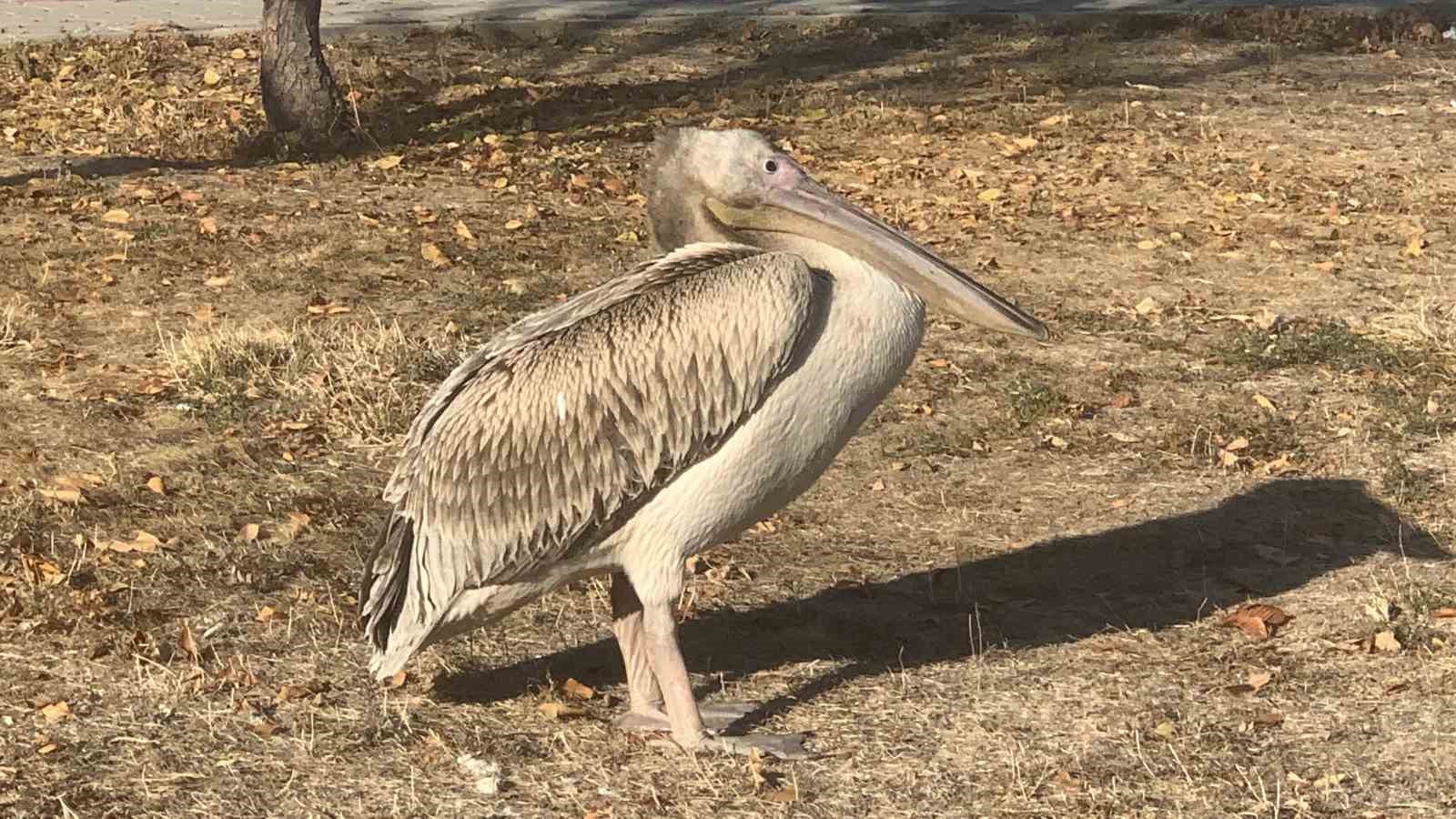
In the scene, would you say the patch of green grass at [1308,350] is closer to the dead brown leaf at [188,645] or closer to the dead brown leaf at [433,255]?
the dead brown leaf at [433,255]

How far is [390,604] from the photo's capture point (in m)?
4.71

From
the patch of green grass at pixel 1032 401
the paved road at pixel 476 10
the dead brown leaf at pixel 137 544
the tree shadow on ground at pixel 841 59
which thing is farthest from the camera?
the paved road at pixel 476 10

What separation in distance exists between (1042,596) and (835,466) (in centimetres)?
119

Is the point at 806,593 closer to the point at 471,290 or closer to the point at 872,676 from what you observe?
the point at 872,676

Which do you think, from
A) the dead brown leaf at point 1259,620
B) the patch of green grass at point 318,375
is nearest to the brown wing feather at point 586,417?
the dead brown leaf at point 1259,620

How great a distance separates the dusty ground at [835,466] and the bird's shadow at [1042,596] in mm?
17

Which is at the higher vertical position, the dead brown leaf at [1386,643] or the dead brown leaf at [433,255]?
the dead brown leaf at [433,255]

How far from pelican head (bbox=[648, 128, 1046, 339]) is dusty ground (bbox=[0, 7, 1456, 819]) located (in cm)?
108

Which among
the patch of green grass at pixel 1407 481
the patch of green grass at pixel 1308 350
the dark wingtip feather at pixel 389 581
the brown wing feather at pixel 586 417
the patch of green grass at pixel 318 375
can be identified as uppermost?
the brown wing feather at pixel 586 417

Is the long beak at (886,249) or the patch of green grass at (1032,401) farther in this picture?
the patch of green grass at (1032,401)

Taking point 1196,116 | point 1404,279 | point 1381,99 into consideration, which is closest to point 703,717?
point 1404,279

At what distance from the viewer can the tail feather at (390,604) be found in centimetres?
471

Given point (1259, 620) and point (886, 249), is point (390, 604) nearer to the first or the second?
point (886, 249)

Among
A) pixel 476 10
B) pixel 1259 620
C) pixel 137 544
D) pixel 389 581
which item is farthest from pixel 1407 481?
pixel 476 10
